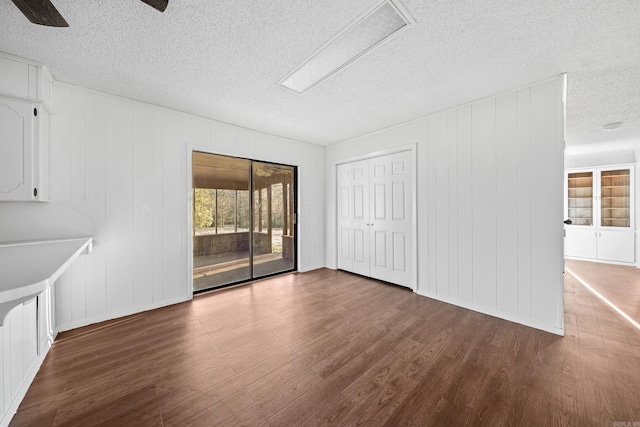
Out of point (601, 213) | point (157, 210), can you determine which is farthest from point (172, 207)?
point (601, 213)

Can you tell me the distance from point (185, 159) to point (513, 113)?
4.10 m

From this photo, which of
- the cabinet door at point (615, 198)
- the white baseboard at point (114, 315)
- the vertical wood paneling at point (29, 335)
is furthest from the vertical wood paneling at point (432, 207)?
the cabinet door at point (615, 198)

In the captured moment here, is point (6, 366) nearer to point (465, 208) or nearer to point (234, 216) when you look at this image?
point (234, 216)

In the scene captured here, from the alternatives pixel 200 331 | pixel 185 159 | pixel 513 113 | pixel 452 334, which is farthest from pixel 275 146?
pixel 452 334

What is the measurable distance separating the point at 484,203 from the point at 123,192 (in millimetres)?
4360

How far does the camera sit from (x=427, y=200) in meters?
3.40

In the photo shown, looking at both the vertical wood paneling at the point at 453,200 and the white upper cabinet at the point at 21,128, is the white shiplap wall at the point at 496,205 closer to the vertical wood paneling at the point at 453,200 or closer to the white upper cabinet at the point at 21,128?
the vertical wood paneling at the point at 453,200

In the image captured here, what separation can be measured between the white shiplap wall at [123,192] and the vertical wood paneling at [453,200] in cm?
325

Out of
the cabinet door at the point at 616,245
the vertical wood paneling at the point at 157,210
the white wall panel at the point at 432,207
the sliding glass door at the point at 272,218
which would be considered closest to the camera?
the vertical wood paneling at the point at 157,210

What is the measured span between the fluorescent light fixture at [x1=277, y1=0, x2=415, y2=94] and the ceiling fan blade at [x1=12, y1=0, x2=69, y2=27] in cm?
160

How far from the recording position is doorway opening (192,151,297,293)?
392 centimetres

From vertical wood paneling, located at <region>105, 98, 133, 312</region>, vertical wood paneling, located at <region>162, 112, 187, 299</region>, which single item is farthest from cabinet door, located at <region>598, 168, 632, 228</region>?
vertical wood paneling, located at <region>105, 98, 133, 312</region>

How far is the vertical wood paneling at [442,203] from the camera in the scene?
3207 millimetres

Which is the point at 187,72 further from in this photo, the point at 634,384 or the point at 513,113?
the point at 634,384
